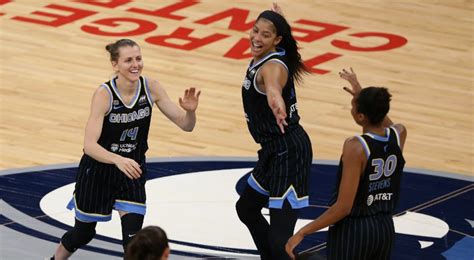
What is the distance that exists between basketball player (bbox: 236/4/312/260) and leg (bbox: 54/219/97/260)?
3.09 ft

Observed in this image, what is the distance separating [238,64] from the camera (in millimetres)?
12148

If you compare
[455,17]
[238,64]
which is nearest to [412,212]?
[238,64]

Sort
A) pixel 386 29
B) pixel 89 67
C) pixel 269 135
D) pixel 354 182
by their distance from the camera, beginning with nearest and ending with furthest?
pixel 354 182
pixel 269 135
pixel 89 67
pixel 386 29

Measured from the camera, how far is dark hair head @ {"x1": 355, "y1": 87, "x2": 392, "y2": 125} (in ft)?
18.7

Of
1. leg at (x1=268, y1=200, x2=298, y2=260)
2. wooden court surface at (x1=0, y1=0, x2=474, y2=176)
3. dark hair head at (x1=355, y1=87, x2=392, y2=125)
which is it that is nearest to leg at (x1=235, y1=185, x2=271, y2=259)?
leg at (x1=268, y1=200, x2=298, y2=260)

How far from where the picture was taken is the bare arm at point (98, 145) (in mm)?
6343

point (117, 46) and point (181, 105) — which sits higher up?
point (117, 46)

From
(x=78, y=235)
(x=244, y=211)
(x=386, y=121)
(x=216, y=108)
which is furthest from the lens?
(x=216, y=108)

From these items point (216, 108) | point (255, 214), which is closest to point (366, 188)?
point (255, 214)

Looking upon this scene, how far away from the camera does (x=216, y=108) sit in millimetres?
10906

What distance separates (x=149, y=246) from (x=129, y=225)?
2143 millimetres

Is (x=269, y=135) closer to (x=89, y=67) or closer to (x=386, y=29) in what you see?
(x=89, y=67)

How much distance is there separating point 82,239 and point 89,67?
5040 millimetres

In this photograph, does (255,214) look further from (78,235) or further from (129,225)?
(78,235)
